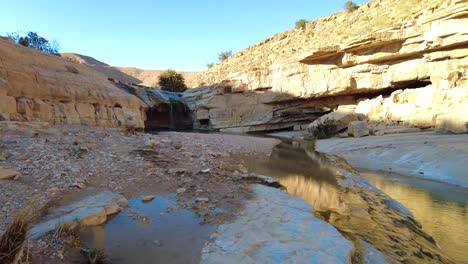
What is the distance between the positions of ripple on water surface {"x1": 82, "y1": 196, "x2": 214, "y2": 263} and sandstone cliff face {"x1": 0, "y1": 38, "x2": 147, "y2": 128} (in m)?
8.51

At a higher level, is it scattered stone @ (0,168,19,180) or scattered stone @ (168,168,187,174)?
scattered stone @ (0,168,19,180)

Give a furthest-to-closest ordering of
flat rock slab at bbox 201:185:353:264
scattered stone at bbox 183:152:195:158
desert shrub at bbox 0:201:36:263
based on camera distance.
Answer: scattered stone at bbox 183:152:195:158
flat rock slab at bbox 201:185:353:264
desert shrub at bbox 0:201:36:263

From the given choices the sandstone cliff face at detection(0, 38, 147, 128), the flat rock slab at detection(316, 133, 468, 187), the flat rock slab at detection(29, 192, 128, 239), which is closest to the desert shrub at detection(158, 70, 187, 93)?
the sandstone cliff face at detection(0, 38, 147, 128)

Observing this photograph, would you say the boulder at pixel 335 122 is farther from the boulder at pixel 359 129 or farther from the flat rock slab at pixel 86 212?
the flat rock slab at pixel 86 212

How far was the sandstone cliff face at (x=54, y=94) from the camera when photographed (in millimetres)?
11250

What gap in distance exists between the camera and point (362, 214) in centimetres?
576

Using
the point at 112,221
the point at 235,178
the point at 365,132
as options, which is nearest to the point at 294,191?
the point at 235,178

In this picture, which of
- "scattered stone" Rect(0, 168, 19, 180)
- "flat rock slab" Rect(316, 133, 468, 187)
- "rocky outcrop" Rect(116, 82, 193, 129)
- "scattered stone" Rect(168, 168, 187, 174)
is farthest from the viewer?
"rocky outcrop" Rect(116, 82, 193, 129)

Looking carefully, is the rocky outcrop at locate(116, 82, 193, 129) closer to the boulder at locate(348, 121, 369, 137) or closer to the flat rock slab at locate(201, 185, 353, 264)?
the boulder at locate(348, 121, 369, 137)

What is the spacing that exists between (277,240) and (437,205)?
5.44m

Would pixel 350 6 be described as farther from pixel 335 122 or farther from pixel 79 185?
pixel 79 185

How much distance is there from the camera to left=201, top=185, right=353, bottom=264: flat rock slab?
11.3ft

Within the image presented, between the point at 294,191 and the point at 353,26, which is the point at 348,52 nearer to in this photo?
the point at 353,26

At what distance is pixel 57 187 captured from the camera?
5.29m
